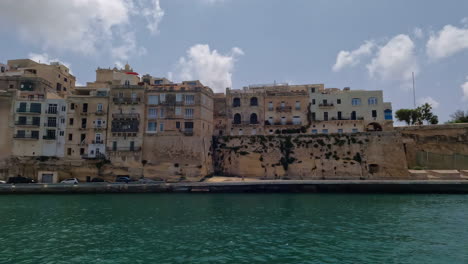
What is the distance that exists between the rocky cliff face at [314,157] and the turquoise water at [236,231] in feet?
44.7

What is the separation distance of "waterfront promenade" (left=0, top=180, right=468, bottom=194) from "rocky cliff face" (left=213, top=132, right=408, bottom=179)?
6.16m

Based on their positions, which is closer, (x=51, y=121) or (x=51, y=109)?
(x=51, y=121)

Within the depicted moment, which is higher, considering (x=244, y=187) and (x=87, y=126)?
(x=87, y=126)

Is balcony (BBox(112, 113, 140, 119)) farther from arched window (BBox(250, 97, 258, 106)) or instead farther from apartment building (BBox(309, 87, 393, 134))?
apartment building (BBox(309, 87, 393, 134))

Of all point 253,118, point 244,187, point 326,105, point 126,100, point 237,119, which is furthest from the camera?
point 237,119

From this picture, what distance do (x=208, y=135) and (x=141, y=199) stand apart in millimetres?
17507

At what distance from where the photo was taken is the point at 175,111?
44.3m

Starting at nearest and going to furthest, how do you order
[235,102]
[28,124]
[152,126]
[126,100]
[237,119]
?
1. [28,124]
2. [152,126]
3. [126,100]
4. [237,119]
5. [235,102]

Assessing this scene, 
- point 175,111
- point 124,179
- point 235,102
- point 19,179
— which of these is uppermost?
point 235,102

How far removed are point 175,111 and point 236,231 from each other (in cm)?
2893

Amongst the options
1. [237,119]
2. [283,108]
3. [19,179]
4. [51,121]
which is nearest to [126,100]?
[51,121]

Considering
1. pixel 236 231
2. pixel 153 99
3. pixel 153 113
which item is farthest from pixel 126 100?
pixel 236 231

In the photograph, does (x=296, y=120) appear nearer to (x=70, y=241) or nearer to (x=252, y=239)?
(x=252, y=239)

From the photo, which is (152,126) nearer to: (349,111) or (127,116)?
(127,116)
